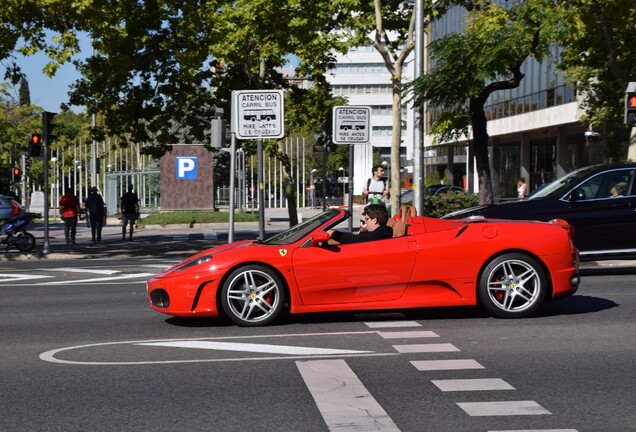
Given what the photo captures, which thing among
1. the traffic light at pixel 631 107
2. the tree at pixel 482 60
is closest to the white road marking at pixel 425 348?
the traffic light at pixel 631 107

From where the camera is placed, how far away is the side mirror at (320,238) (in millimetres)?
10281

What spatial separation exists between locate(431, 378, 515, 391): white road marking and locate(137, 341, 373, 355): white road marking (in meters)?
1.48

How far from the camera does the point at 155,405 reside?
6.67 meters

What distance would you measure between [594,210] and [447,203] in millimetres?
10754

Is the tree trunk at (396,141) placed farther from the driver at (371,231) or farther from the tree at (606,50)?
the driver at (371,231)

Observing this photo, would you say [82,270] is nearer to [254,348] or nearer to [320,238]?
[320,238]

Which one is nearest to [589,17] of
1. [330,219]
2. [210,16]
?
[210,16]

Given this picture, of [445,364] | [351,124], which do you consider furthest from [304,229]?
[351,124]

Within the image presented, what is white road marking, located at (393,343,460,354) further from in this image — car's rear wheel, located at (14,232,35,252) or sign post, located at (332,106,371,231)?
car's rear wheel, located at (14,232,35,252)

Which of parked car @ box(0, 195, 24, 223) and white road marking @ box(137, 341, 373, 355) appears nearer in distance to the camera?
white road marking @ box(137, 341, 373, 355)

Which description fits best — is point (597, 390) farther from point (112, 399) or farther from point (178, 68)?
point (178, 68)

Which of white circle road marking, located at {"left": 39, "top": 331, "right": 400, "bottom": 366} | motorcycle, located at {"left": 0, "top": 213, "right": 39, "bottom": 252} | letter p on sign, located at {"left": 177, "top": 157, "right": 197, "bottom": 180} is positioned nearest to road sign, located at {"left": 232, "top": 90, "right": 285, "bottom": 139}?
white circle road marking, located at {"left": 39, "top": 331, "right": 400, "bottom": 366}

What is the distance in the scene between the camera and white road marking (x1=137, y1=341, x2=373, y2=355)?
8.73 metres

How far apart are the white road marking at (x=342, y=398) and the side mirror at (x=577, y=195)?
8.00m
